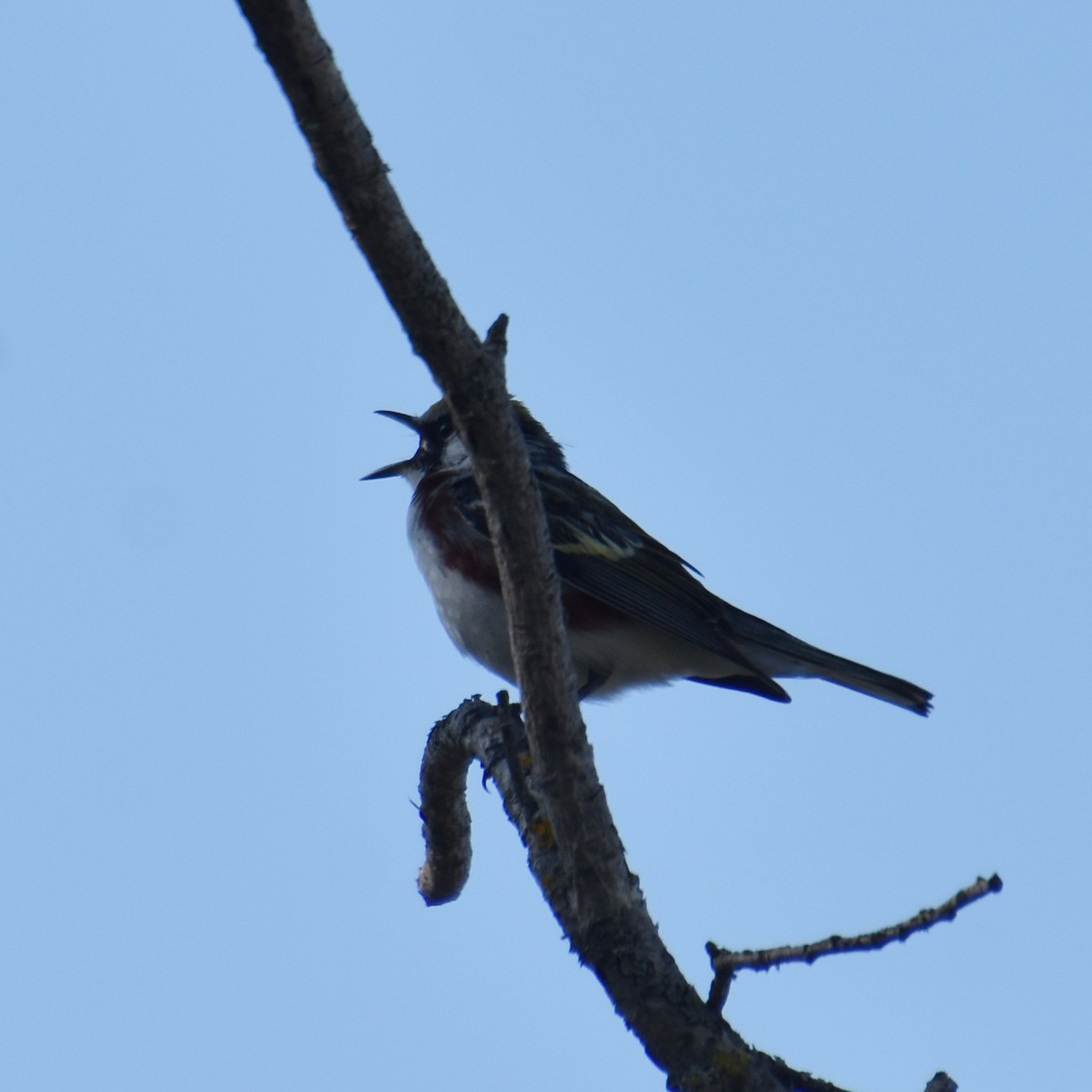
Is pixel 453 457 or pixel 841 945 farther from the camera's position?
pixel 453 457

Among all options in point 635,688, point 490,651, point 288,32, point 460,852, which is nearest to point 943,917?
point 288,32

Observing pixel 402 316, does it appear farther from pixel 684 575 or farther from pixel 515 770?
pixel 684 575

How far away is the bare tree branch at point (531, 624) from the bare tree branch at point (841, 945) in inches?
7.6

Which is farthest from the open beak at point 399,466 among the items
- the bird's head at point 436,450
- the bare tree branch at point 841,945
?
the bare tree branch at point 841,945

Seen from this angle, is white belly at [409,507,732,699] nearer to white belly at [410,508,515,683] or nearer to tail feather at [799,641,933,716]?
white belly at [410,508,515,683]

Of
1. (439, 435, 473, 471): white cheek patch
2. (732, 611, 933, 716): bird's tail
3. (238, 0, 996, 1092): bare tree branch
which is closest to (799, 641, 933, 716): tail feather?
(732, 611, 933, 716): bird's tail

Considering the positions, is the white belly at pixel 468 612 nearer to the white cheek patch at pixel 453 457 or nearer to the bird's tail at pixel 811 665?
the white cheek patch at pixel 453 457

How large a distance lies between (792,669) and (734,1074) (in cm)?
511

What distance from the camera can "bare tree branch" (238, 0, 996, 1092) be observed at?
355 cm

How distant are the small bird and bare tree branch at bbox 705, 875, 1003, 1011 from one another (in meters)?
3.87

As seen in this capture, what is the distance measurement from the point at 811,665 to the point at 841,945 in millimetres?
4893

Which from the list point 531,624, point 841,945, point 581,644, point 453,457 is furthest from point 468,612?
point 841,945

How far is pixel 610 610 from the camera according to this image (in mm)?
8461

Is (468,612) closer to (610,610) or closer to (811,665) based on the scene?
(610,610)
